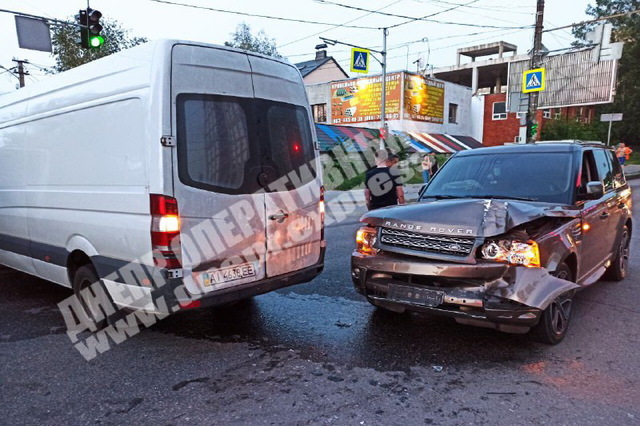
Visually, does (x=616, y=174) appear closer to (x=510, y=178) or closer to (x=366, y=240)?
(x=510, y=178)

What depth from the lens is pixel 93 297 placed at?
424 centimetres

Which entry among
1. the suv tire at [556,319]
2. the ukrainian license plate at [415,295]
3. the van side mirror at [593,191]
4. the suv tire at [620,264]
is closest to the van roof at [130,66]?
the ukrainian license plate at [415,295]

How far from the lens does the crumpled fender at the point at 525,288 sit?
326 centimetres

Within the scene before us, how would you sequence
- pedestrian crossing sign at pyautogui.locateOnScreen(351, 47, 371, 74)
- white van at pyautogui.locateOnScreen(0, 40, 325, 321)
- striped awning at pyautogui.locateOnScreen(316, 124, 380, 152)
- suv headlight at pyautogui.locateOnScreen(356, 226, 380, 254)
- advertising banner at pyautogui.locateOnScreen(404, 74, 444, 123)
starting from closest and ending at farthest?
white van at pyautogui.locateOnScreen(0, 40, 325, 321) < suv headlight at pyautogui.locateOnScreen(356, 226, 380, 254) < pedestrian crossing sign at pyautogui.locateOnScreen(351, 47, 371, 74) < striped awning at pyautogui.locateOnScreen(316, 124, 380, 152) < advertising banner at pyautogui.locateOnScreen(404, 74, 444, 123)

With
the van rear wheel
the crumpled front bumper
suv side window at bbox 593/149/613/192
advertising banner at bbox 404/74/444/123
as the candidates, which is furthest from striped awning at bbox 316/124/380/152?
the crumpled front bumper

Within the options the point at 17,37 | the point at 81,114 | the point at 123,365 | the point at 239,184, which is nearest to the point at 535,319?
the point at 239,184

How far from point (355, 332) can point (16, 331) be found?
130 inches

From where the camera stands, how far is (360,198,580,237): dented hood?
11.1 feet

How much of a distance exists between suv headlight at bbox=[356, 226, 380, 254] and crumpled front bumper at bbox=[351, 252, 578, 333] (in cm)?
37

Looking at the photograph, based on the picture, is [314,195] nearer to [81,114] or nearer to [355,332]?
[355,332]

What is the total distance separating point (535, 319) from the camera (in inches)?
130

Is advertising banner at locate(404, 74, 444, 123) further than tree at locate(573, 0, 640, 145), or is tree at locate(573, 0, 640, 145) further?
tree at locate(573, 0, 640, 145)

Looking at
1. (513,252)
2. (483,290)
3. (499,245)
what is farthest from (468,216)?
(483,290)

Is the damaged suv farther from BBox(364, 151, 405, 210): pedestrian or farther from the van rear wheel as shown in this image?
the van rear wheel
